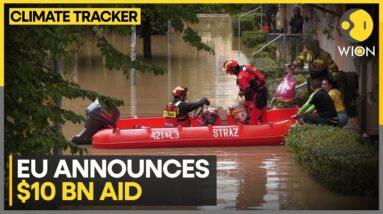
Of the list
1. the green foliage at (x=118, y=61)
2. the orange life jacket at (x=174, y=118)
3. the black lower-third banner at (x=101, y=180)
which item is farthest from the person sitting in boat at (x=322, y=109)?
the green foliage at (x=118, y=61)

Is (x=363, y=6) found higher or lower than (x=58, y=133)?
higher

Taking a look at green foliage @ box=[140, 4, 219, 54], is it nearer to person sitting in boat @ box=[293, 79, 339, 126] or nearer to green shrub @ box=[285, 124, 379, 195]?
green shrub @ box=[285, 124, 379, 195]

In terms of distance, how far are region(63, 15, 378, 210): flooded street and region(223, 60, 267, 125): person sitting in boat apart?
40.9 inches

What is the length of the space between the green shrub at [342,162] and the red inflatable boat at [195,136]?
10.1 feet

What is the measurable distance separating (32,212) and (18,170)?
52cm

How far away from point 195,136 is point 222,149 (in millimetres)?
529

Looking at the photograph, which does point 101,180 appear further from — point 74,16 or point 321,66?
point 321,66

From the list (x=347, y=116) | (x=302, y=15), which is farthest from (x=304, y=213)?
(x=302, y=15)

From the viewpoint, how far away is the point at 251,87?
18.1 metres

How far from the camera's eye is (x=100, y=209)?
11008 mm

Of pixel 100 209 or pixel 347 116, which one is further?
pixel 347 116

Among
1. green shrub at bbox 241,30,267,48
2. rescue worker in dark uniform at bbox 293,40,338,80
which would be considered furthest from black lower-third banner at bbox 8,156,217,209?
green shrub at bbox 241,30,267,48

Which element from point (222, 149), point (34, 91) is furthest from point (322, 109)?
point (34, 91)

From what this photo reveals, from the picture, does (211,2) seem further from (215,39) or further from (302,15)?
(215,39)
